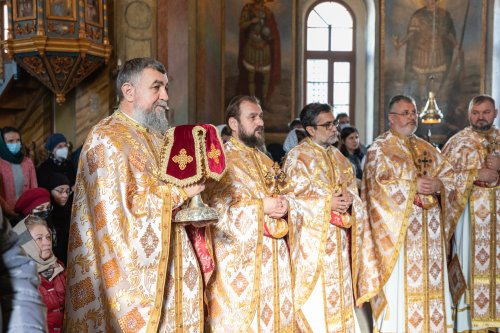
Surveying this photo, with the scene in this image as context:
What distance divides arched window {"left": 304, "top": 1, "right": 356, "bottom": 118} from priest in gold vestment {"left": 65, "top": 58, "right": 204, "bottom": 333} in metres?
11.8

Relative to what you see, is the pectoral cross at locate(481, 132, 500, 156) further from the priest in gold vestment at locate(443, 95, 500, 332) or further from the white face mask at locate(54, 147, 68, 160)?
the white face mask at locate(54, 147, 68, 160)

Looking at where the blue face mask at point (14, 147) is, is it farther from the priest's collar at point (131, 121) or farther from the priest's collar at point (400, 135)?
the priest's collar at point (400, 135)

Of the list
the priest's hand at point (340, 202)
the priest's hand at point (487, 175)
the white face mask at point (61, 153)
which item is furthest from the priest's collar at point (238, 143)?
the white face mask at point (61, 153)

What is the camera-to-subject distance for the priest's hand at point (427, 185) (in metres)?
5.41

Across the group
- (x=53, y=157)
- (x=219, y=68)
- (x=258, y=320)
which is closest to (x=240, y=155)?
(x=258, y=320)

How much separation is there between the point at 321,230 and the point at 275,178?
0.69m

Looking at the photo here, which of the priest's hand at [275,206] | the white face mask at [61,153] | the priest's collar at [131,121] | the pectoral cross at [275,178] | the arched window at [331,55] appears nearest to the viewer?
the priest's collar at [131,121]

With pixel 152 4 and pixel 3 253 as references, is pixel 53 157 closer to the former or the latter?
pixel 152 4

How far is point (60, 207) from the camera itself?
200 inches

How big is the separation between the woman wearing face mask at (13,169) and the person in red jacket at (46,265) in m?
2.04

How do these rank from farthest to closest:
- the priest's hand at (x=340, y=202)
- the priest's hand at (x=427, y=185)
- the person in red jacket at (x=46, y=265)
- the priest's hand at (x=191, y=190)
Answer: the priest's hand at (x=427, y=185)
the priest's hand at (x=340, y=202)
the person in red jacket at (x=46, y=265)
the priest's hand at (x=191, y=190)

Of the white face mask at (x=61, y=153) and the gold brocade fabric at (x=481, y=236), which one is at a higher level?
the white face mask at (x=61, y=153)

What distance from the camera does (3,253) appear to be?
157 centimetres

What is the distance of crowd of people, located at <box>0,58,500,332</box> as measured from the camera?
3113mm
